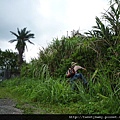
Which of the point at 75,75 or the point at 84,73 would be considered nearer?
the point at 75,75

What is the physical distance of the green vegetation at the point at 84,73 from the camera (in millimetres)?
4598

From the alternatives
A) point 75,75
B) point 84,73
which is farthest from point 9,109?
point 84,73

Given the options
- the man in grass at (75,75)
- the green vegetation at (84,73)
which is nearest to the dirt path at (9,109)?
the green vegetation at (84,73)

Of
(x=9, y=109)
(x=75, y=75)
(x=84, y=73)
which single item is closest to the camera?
(x=9, y=109)

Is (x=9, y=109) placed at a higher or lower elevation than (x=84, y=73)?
lower

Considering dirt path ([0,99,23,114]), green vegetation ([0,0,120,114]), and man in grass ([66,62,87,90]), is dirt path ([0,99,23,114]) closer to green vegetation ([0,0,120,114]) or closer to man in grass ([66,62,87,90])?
green vegetation ([0,0,120,114])

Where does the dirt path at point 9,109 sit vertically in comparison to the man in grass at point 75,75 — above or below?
below

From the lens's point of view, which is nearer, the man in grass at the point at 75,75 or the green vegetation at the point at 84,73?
the green vegetation at the point at 84,73

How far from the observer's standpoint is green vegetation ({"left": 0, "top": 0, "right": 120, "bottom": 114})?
4.60 metres

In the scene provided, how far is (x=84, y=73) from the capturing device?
6863 mm

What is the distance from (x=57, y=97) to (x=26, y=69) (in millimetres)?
6119

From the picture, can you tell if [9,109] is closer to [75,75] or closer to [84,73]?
[75,75]

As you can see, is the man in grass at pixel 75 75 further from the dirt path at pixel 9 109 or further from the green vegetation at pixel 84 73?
the dirt path at pixel 9 109

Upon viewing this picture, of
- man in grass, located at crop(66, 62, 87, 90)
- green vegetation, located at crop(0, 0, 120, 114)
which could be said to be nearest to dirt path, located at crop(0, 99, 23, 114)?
green vegetation, located at crop(0, 0, 120, 114)
